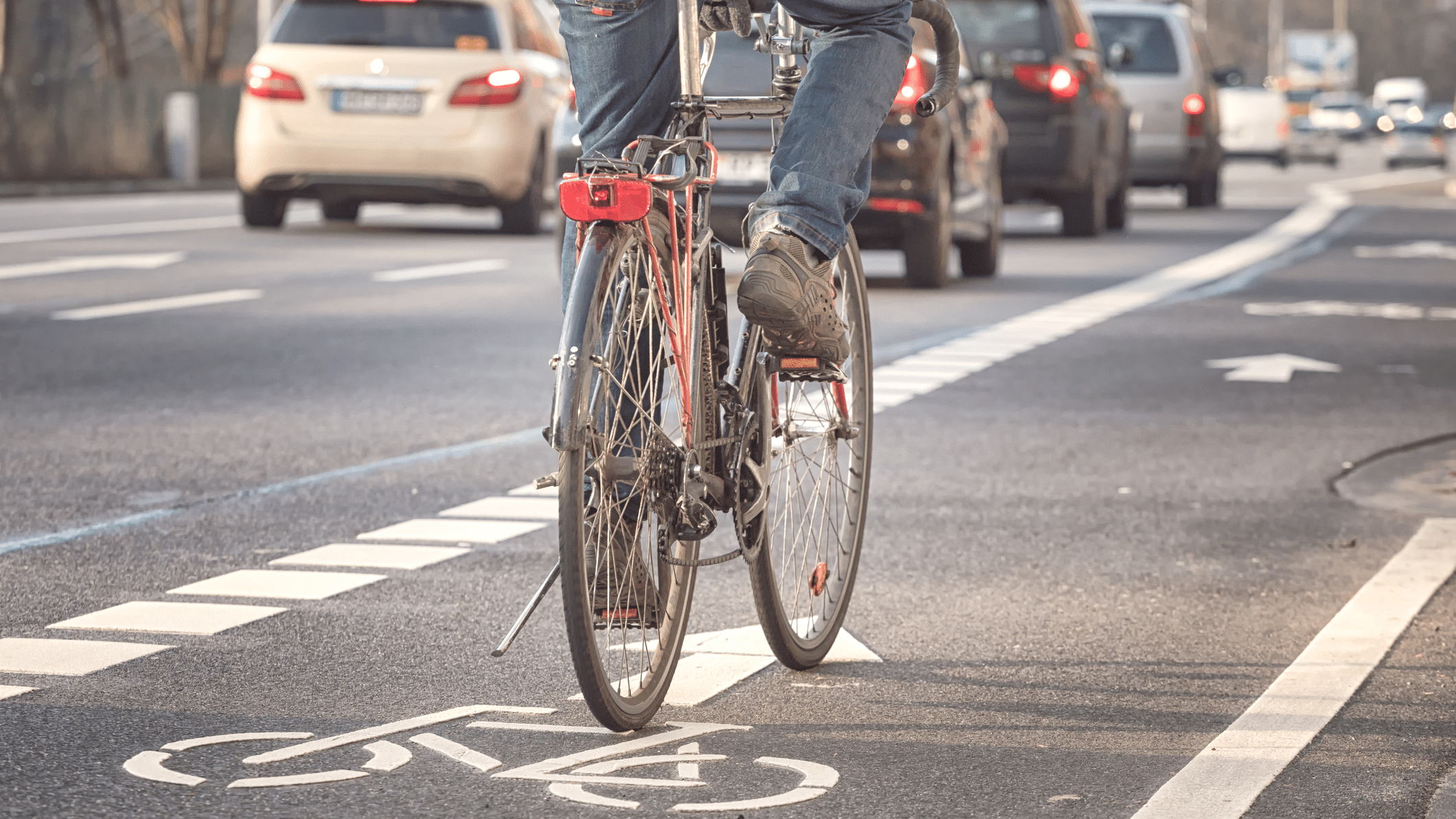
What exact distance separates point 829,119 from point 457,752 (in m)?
1.19

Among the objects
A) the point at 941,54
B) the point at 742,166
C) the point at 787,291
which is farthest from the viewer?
the point at 742,166

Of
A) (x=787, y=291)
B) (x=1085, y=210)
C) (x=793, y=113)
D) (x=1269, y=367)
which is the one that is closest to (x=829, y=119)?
(x=793, y=113)

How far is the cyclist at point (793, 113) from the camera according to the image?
423cm

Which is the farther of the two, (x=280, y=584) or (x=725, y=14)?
(x=280, y=584)

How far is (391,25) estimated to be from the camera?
19.1 metres

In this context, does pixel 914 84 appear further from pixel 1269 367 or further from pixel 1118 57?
pixel 1118 57

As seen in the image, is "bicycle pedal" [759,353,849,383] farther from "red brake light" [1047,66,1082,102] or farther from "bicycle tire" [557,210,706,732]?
"red brake light" [1047,66,1082,102]

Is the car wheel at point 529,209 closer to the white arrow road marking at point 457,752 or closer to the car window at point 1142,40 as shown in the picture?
the car window at point 1142,40

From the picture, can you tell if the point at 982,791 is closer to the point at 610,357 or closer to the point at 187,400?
the point at 610,357

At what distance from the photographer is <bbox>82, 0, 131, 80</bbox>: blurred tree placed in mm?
36094

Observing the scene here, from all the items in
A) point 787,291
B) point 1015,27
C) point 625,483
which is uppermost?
point 787,291

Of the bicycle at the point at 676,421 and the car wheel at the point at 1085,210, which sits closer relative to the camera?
the bicycle at the point at 676,421

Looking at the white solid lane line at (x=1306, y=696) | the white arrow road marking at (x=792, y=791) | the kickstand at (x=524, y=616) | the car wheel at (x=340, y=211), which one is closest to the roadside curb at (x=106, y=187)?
the car wheel at (x=340, y=211)

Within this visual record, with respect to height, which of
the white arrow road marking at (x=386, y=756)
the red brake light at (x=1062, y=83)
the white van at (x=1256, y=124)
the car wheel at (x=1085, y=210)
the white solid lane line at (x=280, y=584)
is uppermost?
the red brake light at (x=1062, y=83)
